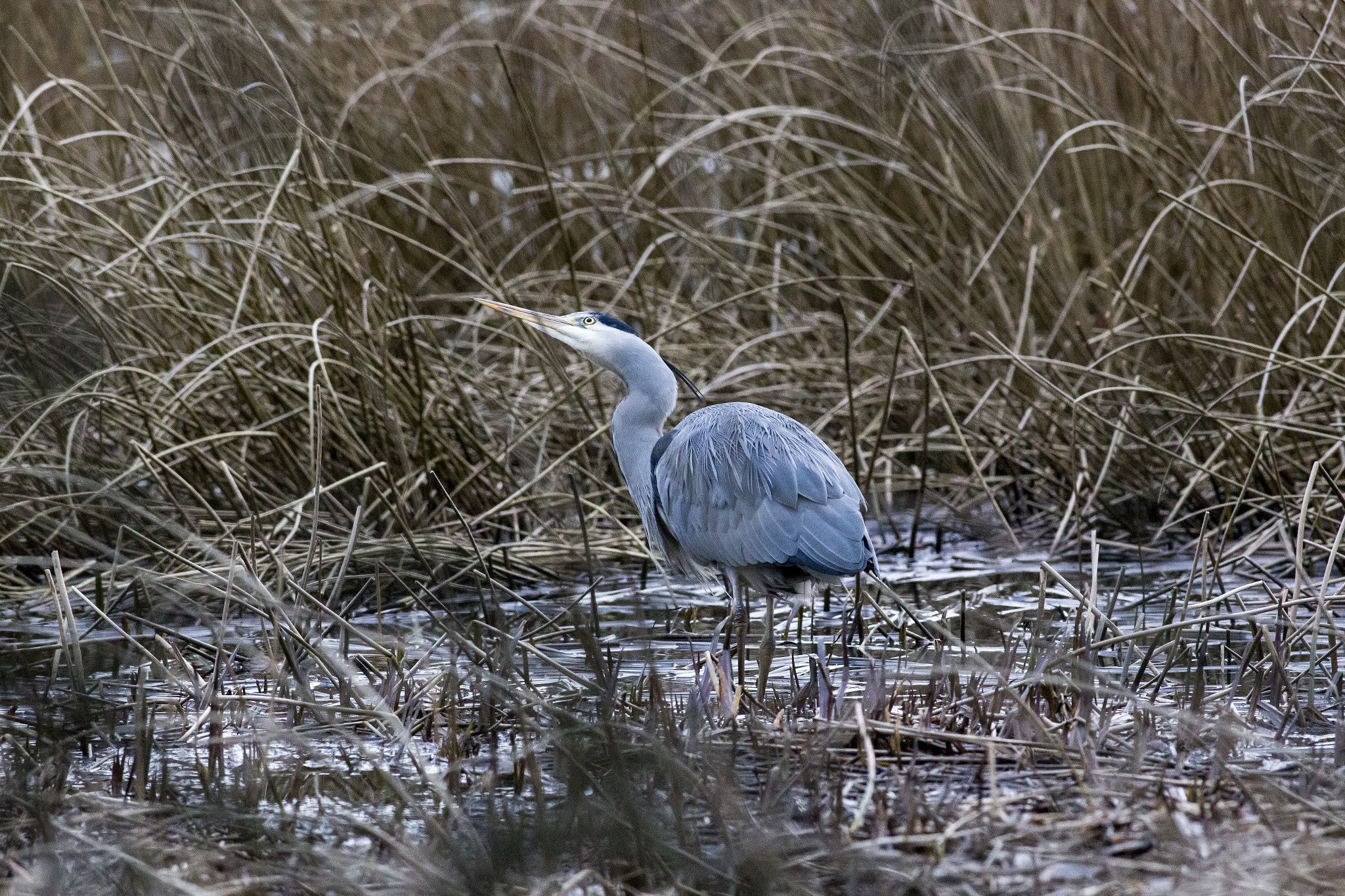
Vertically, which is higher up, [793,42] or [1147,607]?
[793,42]

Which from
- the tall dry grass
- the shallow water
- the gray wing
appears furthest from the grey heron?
the tall dry grass

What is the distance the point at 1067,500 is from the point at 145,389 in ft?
11.4

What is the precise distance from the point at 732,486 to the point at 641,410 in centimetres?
64

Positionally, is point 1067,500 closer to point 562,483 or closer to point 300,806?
point 562,483

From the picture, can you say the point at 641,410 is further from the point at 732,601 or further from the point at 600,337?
the point at 732,601

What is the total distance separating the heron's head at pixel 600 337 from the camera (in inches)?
188

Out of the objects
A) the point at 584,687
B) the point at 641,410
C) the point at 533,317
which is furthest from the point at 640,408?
the point at 584,687

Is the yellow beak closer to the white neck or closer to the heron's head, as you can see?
the heron's head

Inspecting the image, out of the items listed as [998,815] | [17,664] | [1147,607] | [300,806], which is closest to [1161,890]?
[998,815]

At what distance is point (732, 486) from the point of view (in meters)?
4.28

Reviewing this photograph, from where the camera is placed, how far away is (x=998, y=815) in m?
2.84

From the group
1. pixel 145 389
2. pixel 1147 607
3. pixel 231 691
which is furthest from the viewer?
pixel 145 389

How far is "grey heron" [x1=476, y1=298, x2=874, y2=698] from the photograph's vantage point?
4074 mm

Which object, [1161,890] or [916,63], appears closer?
[1161,890]
